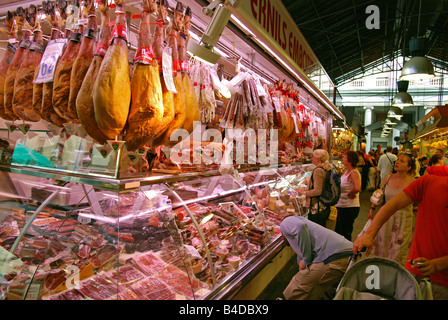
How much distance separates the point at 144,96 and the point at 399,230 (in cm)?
416

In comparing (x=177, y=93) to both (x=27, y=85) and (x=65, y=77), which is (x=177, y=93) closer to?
(x=65, y=77)

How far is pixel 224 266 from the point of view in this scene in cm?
260

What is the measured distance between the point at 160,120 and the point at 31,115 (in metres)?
0.95

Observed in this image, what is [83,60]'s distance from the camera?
5.20 ft

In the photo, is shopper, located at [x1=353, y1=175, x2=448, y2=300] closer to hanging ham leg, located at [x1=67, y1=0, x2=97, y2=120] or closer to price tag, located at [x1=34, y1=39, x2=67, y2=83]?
hanging ham leg, located at [x1=67, y1=0, x2=97, y2=120]

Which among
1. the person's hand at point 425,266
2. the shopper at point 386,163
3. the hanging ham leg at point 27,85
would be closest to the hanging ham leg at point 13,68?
the hanging ham leg at point 27,85

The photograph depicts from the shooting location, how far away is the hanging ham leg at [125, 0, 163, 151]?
153 centimetres

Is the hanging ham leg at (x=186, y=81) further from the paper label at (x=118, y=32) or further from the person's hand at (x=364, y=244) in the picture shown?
the person's hand at (x=364, y=244)

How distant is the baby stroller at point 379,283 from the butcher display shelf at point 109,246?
937mm

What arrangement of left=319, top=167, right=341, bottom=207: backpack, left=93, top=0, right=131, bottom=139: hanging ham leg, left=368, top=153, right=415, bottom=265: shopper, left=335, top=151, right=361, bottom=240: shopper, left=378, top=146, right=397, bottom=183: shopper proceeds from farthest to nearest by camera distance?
left=378, top=146, right=397, bottom=183: shopper
left=335, top=151, right=361, bottom=240: shopper
left=319, top=167, right=341, bottom=207: backpack
left=368, top=153, right=415, bottom=265: shopper
left=93, top=0, right=131, bottom=139: hanging ham leg

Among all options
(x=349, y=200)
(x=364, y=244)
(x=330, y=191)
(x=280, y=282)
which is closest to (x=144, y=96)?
(x=364, y=244)

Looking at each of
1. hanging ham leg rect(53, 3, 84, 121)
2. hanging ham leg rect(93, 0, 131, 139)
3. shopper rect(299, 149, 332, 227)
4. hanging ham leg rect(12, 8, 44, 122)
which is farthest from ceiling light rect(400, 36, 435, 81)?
hanging ham leg rect(12, 8, 44, 122)

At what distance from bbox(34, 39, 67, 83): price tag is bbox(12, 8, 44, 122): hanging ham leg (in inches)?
4.9

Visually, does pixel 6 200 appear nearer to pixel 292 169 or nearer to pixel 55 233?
pixel 55 233
